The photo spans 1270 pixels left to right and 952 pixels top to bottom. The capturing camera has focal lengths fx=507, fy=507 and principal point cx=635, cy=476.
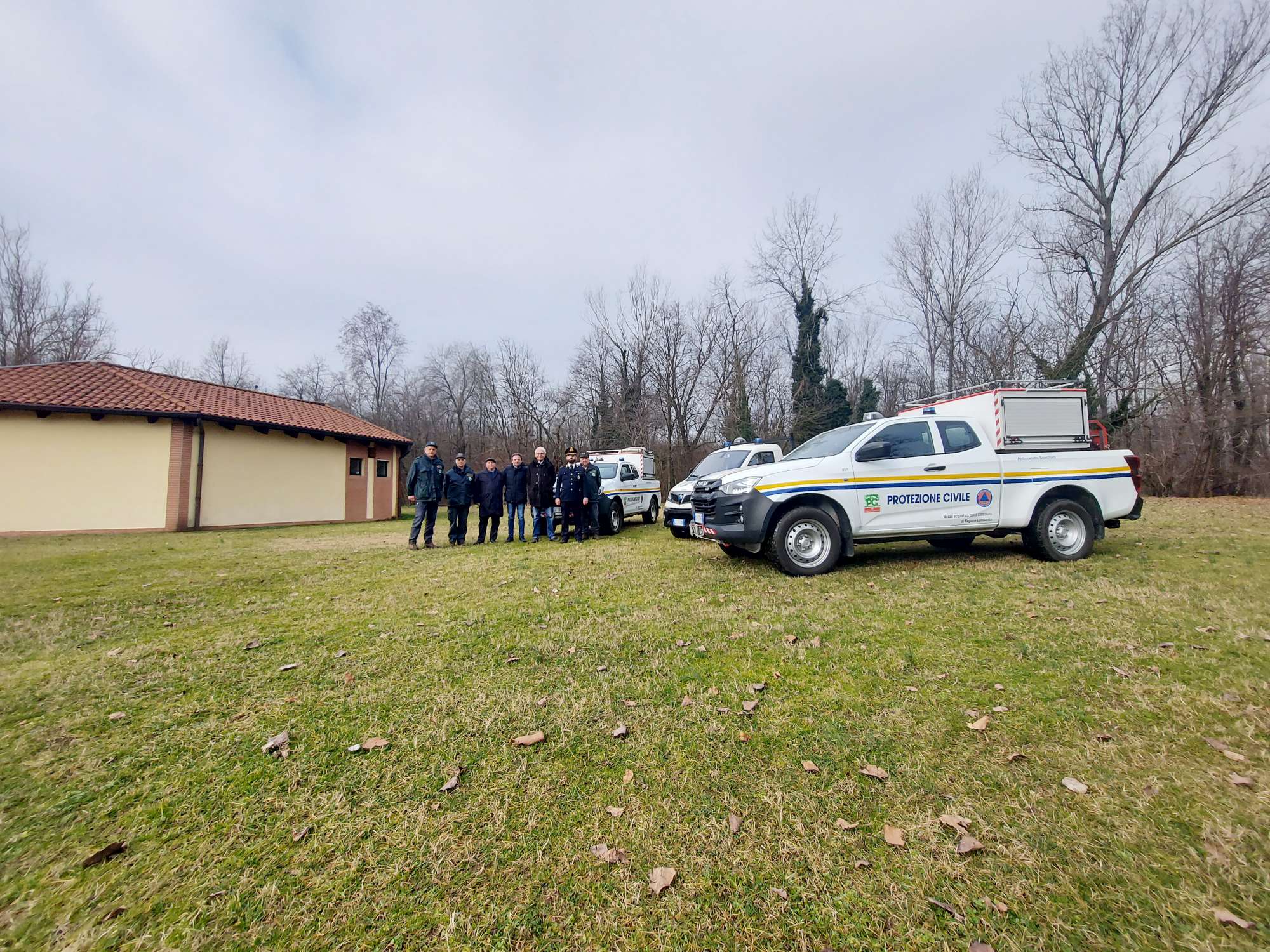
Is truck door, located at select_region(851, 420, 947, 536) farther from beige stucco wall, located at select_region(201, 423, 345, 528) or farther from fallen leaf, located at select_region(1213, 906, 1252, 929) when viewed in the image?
A: beige stucco wall, located at select_region(201, 423, 345, 528)

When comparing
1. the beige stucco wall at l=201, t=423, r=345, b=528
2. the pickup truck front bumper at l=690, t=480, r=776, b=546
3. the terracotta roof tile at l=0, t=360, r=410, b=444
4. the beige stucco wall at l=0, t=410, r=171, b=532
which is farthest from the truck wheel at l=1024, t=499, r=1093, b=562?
the beige stucco wall at l=0, t=410, r=171, b=532

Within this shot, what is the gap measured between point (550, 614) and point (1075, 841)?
4031 millimetres

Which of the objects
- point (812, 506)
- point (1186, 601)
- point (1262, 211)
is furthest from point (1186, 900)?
point (1262, 211)

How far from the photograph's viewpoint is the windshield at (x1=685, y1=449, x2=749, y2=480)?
10586mm

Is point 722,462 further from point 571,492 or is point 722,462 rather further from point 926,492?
point 926,492

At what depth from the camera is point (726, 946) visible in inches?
61.1

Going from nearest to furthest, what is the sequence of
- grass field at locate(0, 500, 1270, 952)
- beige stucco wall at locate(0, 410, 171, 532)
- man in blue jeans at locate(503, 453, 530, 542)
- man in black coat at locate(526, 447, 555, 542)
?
grass field at locate(0, 500, 1270, 952)
man in blue jeans at locate(503, 453, 530, 542)
man in black coat at locate(526, 447, 555, 542)
beige stucco wall at locate(0, 410, 171, 532)

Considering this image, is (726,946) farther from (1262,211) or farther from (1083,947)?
(1262,211)

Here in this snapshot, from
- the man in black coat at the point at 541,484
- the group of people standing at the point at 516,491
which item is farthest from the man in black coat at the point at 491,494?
the man in black coat at the point at 541,484

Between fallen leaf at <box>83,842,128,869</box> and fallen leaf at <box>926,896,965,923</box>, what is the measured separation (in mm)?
2970

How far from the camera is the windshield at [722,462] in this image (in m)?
10.6

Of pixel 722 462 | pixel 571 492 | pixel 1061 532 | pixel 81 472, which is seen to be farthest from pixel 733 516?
pixel 81 472

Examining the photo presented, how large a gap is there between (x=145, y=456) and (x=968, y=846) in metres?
19.9

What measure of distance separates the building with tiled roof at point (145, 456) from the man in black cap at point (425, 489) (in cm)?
962
